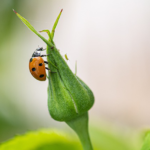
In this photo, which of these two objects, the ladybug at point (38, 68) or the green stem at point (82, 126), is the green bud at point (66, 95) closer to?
the green stem at point (82, 126)

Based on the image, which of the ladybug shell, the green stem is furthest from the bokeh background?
the green stem

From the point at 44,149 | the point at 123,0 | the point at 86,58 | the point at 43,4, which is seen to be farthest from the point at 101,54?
the point at 44,149

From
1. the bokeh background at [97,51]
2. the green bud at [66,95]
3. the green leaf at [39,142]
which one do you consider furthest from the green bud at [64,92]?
the bokeh background at [97,51]

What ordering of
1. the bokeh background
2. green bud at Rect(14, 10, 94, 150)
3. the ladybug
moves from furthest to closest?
1. the bokeh background
2. the ladybug
3. green bud at Rect(14, 10, 94, 150)

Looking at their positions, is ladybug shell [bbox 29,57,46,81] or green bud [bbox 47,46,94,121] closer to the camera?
green bud [bbox 47,46,94,121]

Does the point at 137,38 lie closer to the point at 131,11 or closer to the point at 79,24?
the point at 131,11

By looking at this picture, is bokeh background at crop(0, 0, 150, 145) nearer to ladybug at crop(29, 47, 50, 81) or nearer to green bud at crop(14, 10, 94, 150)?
ladybug at crop(29, 47, 50, 81)

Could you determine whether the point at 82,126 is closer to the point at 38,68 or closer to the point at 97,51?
the point at 38,68
